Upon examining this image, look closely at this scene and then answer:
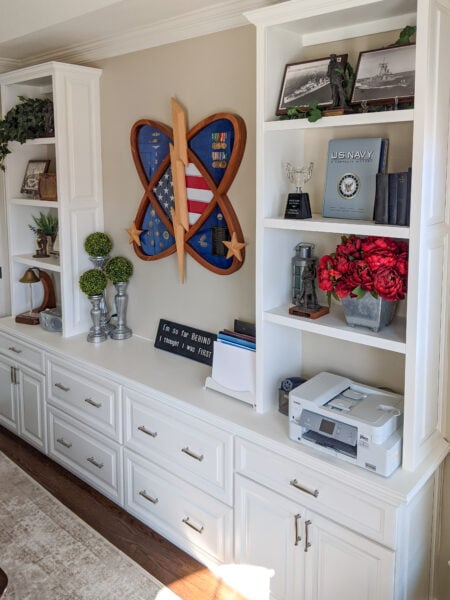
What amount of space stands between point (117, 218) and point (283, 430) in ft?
5.54

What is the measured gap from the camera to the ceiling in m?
2.61

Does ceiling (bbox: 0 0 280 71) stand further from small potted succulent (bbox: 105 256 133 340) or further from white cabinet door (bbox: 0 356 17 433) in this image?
white cabinet door (bbox: 0 356 17 433)

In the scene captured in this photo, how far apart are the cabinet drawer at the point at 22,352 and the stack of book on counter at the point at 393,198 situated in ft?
7.00

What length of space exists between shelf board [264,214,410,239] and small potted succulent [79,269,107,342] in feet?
4.40

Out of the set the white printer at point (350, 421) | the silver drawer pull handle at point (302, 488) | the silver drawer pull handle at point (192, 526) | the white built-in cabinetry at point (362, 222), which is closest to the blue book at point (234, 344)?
the white built-in cabinetry at point (362, 222)

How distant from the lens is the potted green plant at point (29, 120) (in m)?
3.45

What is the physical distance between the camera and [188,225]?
3002mm

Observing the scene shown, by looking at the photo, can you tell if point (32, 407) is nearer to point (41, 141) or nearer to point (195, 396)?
point (195, 396)

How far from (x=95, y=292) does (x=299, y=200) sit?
152 cm

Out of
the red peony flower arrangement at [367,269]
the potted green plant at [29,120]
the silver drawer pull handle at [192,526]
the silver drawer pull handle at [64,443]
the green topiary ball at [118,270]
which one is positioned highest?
the potted green plant at [29,120]

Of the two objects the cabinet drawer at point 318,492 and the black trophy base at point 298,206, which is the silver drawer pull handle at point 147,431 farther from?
the black trophy base at point 298,206

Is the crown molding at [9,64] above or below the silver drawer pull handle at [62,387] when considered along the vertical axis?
above

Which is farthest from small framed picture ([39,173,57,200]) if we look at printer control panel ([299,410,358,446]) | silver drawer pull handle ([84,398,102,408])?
printer control panel ([299,410,358,446])

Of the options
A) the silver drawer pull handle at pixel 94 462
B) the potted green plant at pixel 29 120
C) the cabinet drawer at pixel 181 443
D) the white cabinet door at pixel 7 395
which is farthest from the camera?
the white cabinet door at pixel 7 395
